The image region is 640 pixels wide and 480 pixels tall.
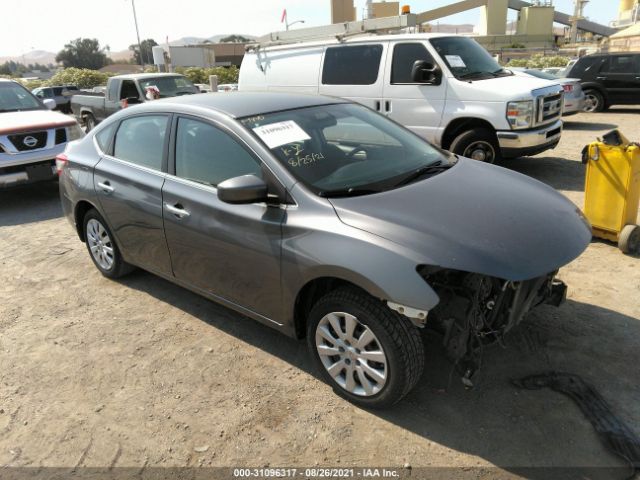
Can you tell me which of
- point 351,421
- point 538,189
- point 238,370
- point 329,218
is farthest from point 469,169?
point 238,370

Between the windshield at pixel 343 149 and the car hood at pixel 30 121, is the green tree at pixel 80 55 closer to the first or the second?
the car hood at pixel 30 121

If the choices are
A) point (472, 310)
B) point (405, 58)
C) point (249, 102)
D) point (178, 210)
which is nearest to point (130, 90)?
point (405, 58)

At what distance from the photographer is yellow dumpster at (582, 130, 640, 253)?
473 centimetres

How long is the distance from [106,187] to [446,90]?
496 centimetres

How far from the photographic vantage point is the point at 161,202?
3703 mm

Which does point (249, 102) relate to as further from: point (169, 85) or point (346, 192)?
point (169, 85)

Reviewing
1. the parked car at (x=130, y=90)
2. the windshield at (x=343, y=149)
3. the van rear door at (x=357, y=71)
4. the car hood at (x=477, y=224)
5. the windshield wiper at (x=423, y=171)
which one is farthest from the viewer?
the parked car at (x=130, y=90)

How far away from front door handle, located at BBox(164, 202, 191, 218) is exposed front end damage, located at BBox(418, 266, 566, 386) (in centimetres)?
175

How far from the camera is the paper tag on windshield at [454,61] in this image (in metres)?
7.26

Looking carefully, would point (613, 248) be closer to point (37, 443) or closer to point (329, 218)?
point (329, 218)

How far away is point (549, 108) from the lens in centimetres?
733

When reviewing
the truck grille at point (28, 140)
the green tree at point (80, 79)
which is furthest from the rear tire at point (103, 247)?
the green tree at point (80, 79)

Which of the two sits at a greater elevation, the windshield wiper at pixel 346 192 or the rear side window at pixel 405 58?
the rear side window at pixel 405 58

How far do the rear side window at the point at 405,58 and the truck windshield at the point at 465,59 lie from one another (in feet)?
0.65
